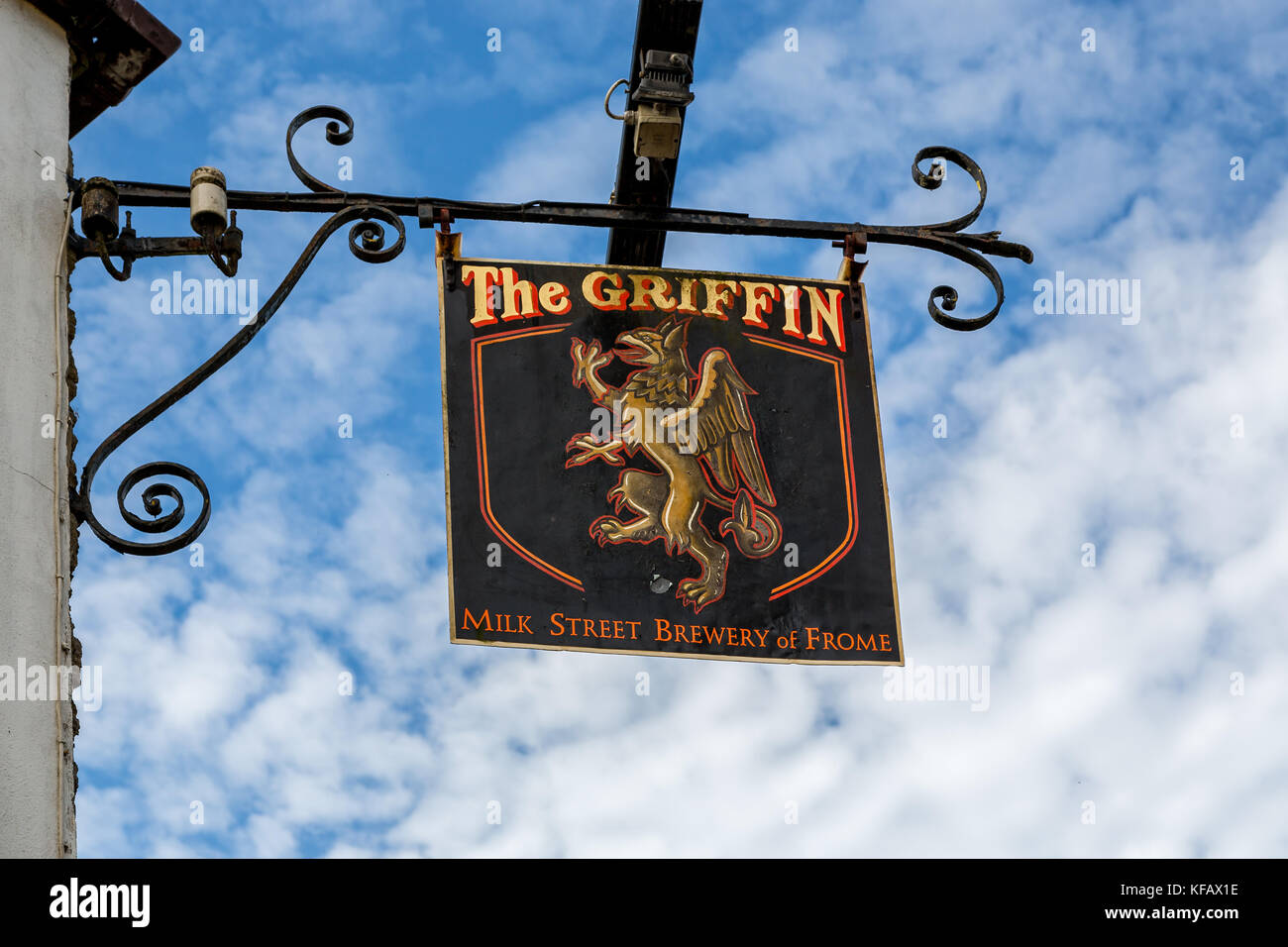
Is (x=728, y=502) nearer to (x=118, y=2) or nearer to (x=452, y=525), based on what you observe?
(x=452, y=525)

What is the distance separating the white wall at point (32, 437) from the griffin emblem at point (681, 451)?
7.11 feet

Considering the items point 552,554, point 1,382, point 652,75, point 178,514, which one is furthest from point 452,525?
point 652,75

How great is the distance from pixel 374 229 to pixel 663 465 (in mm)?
1680

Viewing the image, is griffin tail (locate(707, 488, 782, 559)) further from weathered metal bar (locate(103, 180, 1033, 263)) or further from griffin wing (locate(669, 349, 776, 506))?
weathered metal bar (locate(103, 180, 1033, 263))

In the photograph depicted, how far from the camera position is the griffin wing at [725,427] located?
29.2ft

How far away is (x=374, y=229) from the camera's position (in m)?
9.15

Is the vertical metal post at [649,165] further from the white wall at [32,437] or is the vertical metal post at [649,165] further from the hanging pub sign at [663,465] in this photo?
the white wall at [32,437]

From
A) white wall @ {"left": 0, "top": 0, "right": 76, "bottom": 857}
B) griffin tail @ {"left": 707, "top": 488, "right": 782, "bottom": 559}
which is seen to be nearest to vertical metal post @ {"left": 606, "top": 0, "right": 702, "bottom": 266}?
griffin tail @ {"left": 707, "top": 488, "right": 782, "bottom": 559}

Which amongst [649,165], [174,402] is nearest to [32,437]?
[174,402]

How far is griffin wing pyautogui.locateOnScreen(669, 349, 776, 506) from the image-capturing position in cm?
891
